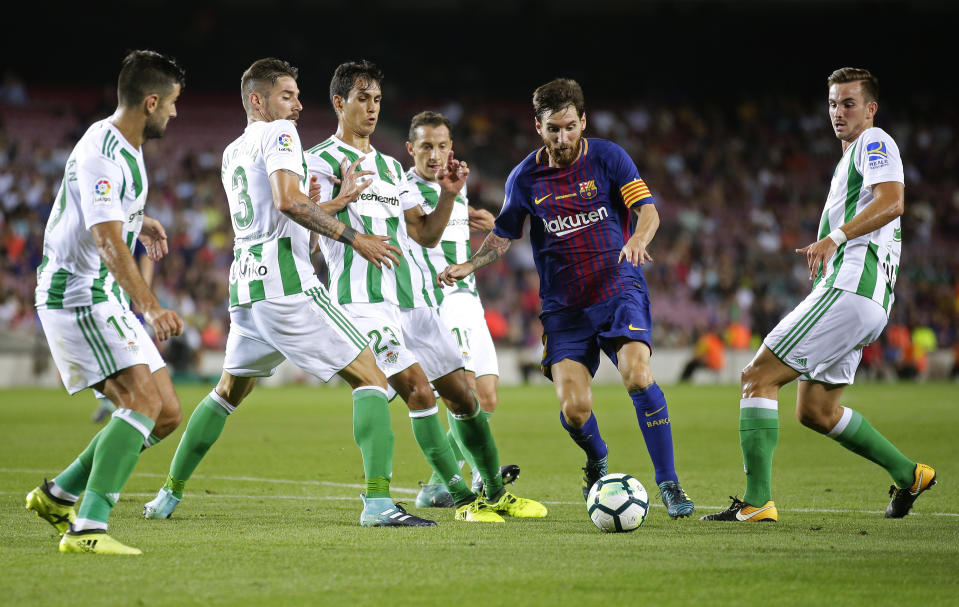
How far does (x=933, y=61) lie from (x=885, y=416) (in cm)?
2720

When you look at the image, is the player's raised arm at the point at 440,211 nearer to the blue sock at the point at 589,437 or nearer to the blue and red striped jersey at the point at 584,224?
the blue and red striped jersey at the point at 584,224

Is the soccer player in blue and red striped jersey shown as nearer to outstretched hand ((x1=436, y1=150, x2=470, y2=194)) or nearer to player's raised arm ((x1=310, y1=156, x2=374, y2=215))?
outstretched hand ((x1=436, y1=150, x2=470, y2=194))

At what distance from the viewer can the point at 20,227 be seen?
25797 millimetres

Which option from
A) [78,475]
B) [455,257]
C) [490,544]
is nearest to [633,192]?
[455,257]

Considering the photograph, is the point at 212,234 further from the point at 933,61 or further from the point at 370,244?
the point at 933,61

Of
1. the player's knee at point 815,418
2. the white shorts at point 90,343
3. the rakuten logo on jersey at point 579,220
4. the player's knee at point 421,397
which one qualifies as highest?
the rakuten logo on jersey at point 579,220

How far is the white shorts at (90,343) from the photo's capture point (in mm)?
5309

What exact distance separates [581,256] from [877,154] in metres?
1.85

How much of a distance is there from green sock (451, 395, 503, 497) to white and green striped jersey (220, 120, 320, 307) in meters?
1.39

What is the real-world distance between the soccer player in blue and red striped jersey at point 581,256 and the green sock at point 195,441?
5.37 feet

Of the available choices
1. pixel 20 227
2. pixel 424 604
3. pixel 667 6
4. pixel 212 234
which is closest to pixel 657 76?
pixel 667 6

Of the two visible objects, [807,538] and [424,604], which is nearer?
[424,604]

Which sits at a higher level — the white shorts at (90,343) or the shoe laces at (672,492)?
the white shorts at (90,343)

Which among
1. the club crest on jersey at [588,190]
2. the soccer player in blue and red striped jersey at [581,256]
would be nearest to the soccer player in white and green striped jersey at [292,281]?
the soccer player in blue and red striped jersey at [581,256]
